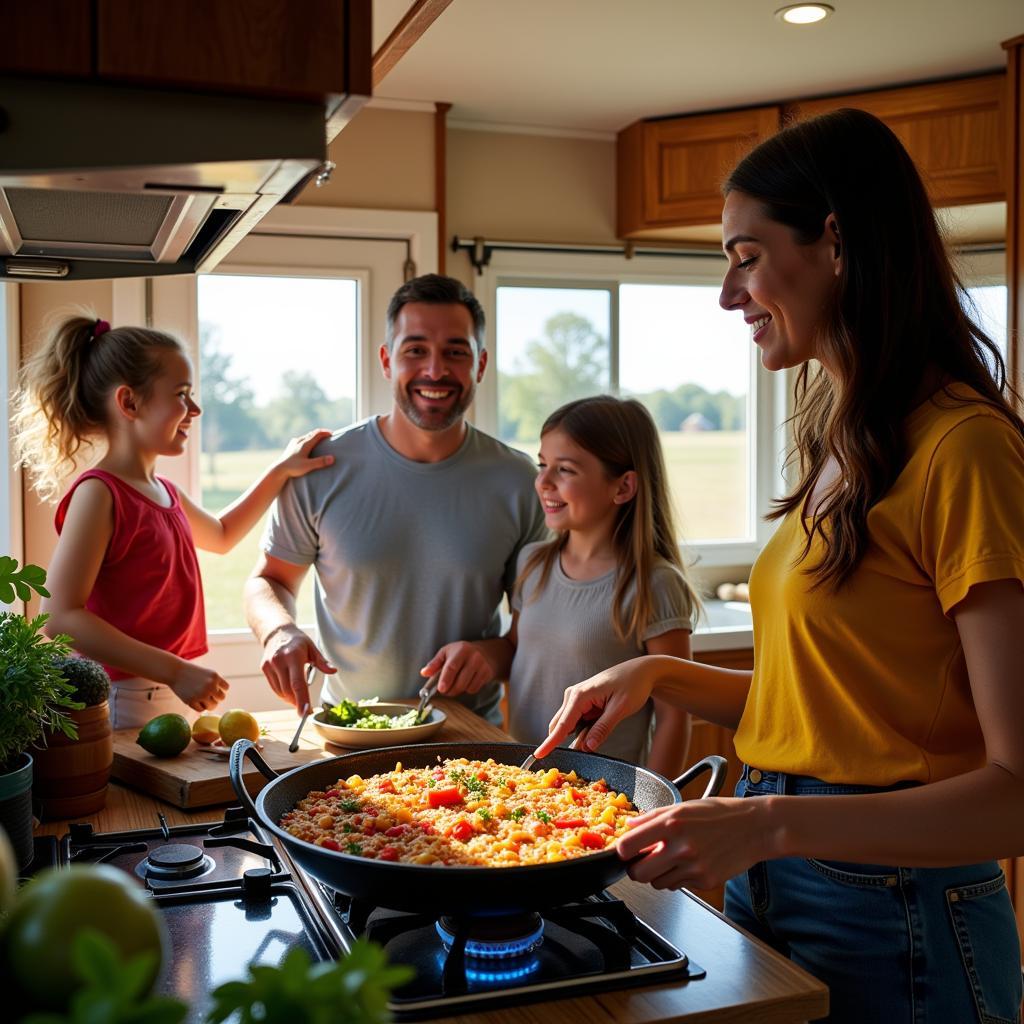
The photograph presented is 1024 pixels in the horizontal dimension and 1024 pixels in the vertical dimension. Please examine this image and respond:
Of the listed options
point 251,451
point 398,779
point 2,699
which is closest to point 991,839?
point 398,779

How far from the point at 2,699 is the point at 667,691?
89cm

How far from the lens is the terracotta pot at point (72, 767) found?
1.54m

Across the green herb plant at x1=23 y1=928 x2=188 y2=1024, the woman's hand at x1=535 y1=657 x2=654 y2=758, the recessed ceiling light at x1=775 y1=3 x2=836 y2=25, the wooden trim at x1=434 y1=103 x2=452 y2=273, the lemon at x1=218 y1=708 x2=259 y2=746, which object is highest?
the recessed ceiling light at x1=775 y1=3 x2=836 y2=25

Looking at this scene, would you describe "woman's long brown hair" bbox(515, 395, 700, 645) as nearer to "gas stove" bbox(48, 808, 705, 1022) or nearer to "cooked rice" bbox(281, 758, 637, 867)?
"cooked rice" bbox(281, 758, 637, 867)

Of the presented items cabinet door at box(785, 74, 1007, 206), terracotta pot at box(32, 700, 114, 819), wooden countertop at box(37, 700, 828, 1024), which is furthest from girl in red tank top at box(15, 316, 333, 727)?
cabinet door at box(785, 74, 1007, 206)

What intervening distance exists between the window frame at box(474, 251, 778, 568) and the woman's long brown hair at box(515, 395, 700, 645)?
1353 millimetres

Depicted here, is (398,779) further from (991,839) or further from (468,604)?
(468,604)

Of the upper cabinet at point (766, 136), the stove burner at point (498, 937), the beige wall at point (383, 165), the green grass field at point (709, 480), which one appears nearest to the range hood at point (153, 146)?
the stove burner at point (498, 937)

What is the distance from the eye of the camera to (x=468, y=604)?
2467 mm

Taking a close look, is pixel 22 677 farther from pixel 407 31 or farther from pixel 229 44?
pixel 407 31

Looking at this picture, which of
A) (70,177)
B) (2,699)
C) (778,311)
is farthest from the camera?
(778,311)

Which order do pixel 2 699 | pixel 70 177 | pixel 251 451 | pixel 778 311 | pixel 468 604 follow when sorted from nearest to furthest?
1. pixel 70 177
2. pixel 2 699
3. pixel 778 311
4. pixel 468 604
5. pixel 251 451

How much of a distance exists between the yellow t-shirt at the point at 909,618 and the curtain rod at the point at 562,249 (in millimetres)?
2756

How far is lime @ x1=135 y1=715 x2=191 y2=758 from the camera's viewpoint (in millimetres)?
1757
